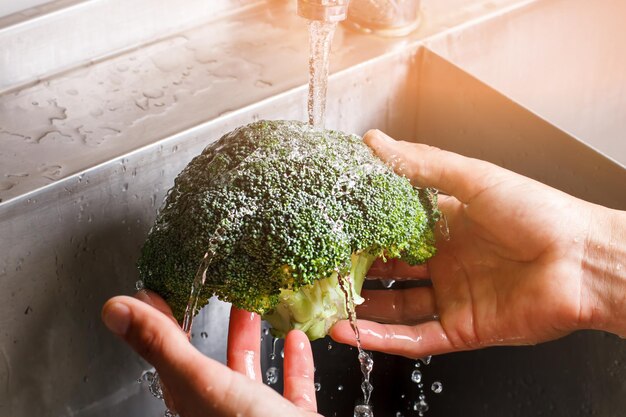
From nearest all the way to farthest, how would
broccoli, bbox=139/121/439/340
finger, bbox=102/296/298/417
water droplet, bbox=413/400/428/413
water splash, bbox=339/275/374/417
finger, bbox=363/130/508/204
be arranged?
finger, bbox=102/296/298/417 → broccoli, bbox=139/121/439/340 → water splash, bbox=339/275/374/417 → finger, bbox=363/130/508/204 → water droplet, bbox=413/400/428/413

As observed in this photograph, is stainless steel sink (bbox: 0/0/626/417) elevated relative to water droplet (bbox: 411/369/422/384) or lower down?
elevated

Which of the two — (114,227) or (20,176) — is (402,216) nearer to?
(114,227)

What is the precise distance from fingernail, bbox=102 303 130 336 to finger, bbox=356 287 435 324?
456 millimetres

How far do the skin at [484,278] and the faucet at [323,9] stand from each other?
0.65 feet

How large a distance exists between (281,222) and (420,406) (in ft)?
1.96

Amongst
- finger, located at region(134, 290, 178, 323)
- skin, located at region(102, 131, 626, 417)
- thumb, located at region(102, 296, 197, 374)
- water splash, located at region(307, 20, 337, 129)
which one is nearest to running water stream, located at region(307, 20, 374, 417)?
water splash, located at region(307, 20, 337, 129)

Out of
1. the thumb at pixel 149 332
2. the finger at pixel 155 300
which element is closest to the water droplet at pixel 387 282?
the finger at pixel 155 300

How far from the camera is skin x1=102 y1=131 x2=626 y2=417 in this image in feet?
3.48

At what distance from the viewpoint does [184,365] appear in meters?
0.82

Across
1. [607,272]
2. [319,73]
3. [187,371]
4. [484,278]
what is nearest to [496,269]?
[484,278]

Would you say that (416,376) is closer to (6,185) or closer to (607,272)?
(607,272)

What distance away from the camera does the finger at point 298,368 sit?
1.01 metres

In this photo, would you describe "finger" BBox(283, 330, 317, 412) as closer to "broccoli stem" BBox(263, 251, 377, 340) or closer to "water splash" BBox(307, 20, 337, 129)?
"broccoli stem" BBox(263, 251, 377, 340)

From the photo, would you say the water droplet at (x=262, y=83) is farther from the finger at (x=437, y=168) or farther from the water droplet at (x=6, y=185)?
the water droplet at (x=6, y=185)
